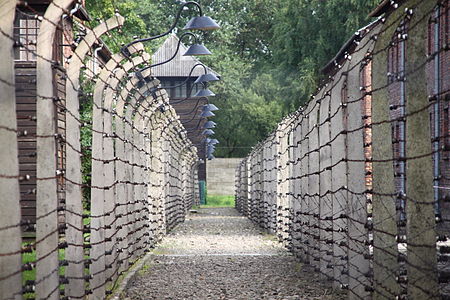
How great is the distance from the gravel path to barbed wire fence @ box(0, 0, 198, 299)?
39cm

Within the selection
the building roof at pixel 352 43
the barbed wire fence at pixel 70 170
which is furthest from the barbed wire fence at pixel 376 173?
the barbed wire fence at pixel 70 170

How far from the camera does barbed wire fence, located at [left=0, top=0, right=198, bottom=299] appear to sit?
4.33 m

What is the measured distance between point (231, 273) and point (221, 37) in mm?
50735

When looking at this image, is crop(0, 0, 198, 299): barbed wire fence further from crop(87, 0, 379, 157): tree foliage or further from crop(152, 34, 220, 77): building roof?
crop(152, 34, 220, 77): building roof

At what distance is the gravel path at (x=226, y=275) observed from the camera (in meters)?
8.79

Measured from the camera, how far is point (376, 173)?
20.4ft

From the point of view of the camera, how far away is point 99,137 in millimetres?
7691

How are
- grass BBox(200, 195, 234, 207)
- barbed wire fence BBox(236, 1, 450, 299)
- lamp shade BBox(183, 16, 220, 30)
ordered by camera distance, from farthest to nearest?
grass BBox(200, 195, 234, 207)
lamp shade BBox(183, 16, 220, 30)
barbed wire fence BBox(236, 1, 450, 299)

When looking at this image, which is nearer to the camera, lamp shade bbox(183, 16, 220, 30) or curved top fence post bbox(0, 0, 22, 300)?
curved top fence post bbox(0, 0, 22, 300)

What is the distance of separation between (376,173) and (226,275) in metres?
4.54

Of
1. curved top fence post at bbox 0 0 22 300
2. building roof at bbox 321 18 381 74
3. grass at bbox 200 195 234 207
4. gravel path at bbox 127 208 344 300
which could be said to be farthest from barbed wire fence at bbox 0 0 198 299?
grass at bbox 200 195 234 207

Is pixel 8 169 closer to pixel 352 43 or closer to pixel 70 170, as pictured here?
pixel 70 170

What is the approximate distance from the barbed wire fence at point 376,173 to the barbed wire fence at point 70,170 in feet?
6.22

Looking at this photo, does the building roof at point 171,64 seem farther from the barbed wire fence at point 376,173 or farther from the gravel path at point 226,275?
the barbed wire fence at point 376,173
